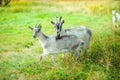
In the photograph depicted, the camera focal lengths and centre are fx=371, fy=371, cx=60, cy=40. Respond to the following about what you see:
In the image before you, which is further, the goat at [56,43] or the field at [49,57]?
the goat at [56,43]

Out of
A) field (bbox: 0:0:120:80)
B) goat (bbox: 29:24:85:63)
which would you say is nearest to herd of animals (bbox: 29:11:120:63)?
goat (bbox: 29:24:85:63)

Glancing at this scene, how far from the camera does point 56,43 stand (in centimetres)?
978

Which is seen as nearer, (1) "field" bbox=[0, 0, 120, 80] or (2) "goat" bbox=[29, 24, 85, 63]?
(1) "field" bbox=[0, 0, 120, 80]

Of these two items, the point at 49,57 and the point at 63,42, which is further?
the point at 49,57

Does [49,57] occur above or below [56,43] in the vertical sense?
below

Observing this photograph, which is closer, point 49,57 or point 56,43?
point 56,43

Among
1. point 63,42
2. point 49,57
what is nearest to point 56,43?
point 63,42

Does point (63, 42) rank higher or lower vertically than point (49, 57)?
higher

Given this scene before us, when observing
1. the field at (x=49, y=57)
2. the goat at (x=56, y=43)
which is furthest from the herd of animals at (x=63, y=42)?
the field at (x=49, y=57)

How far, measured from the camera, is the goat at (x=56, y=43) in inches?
382

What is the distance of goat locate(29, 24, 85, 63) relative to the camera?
970 cm

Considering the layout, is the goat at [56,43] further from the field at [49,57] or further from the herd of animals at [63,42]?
the field at [49,57]

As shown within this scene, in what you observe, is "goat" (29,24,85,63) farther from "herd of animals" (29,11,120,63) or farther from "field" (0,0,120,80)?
"field" (0,0,120,80)

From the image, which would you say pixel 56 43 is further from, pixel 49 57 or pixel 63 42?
pixel 49 57
